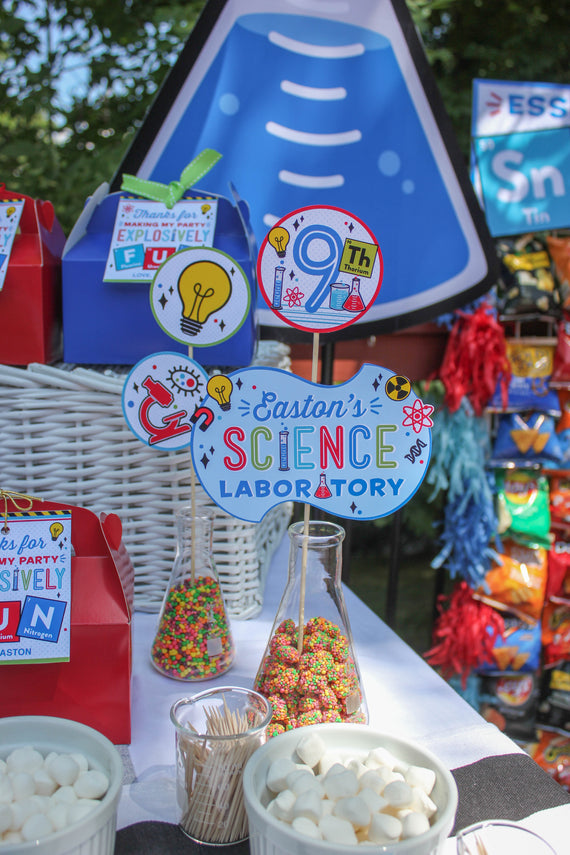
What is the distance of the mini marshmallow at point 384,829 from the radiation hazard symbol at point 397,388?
13.1 inches

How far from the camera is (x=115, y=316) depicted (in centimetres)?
90

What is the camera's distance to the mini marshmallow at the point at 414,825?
1.46 ft

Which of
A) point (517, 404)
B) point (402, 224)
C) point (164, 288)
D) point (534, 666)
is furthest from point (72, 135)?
point (534, 666)

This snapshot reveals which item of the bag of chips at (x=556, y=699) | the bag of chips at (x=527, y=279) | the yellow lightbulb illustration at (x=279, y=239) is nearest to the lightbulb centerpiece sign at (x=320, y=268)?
the yellow lightbulb illustration at (x=279, y=239)

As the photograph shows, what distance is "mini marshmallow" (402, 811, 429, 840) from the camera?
445mm

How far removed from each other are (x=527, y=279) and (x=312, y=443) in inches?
44.5

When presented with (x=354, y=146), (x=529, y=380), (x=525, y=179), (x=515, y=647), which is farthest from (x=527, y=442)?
(x=354, y=146)

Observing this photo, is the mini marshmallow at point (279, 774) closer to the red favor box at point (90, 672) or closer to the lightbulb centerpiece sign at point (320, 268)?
the red favor box at point (90, 672)

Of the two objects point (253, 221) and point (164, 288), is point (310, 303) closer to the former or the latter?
point (164, 288)

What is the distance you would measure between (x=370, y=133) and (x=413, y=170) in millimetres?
97

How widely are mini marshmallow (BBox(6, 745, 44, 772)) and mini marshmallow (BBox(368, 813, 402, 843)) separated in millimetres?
246

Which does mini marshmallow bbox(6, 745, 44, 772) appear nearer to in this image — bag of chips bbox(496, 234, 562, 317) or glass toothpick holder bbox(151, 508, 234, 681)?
glass toothpick holder bbox(151, 508, 234, 681)

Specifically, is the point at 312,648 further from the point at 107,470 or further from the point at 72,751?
the point at 107,470

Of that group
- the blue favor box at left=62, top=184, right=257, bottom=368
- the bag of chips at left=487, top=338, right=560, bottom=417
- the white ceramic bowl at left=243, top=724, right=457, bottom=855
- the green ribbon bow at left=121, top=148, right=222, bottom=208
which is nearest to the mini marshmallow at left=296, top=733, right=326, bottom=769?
the white ceramic bowl at left=243, top=724, right=457, bottom=855
